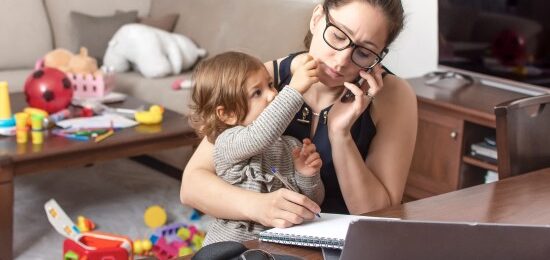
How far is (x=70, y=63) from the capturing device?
3455mm

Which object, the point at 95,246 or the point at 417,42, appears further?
the point at 417,42

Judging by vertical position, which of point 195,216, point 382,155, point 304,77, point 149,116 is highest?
point 304,77

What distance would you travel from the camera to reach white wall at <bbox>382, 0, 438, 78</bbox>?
349 cm

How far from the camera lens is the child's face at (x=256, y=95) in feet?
4.93

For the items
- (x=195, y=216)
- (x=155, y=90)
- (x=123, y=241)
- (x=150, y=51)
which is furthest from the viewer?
(x=150, y=51)

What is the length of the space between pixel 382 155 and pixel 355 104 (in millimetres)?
200

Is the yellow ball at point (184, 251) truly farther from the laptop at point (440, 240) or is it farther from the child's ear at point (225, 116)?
the laptop at point (440, 240)

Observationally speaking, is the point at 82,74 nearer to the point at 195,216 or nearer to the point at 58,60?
the point at 58,60

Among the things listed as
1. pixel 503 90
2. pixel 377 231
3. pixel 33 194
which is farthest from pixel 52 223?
pixel 377 231

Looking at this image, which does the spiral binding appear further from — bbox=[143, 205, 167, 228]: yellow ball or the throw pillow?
the throw pillow

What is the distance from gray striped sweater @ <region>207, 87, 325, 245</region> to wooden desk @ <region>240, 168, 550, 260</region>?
0.69 ft

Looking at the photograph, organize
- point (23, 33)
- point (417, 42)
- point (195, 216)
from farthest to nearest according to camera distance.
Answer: point (23, 33) < point (417, 42) < point (195, 216)

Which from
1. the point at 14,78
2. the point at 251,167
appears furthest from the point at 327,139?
the point at 14,78

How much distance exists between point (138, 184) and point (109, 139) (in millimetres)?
801
